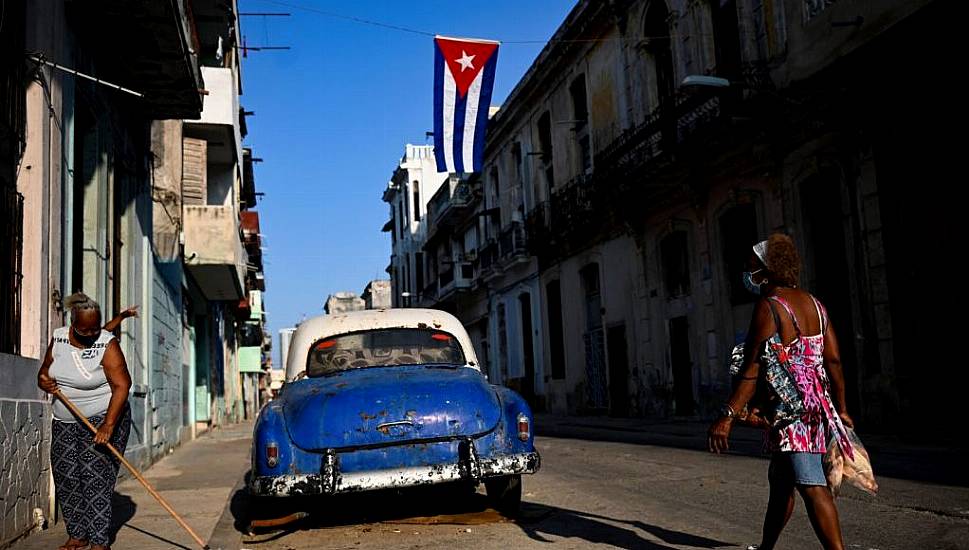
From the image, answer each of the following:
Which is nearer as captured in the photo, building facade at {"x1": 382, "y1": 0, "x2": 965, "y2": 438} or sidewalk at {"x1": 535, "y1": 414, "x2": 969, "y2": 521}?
sidewalk at {"x1": 535, "y1": 414, "x2": 969, "y2": 521}

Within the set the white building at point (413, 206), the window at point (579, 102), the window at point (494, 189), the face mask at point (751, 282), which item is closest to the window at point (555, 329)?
the window at point (579, 102)

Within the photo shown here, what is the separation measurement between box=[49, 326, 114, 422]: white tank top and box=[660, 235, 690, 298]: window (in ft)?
52.0

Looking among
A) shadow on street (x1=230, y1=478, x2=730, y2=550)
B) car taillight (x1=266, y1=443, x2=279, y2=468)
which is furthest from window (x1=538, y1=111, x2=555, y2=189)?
car taillight (x1=266, y1=443, x2=279, y2=468)

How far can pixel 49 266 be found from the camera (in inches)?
292

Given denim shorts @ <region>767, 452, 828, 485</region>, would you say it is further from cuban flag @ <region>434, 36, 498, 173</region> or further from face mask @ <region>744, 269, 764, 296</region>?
cuban flag @ <region>434, 36, 498, 173</region>

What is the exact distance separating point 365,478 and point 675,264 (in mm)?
15781

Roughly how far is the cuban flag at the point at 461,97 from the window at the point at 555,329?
494 inches

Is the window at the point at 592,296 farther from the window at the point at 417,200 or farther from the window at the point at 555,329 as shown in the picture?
the window at the point at 417,200

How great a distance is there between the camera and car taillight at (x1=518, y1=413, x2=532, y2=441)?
6414 mm

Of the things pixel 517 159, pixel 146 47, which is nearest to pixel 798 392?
pixel 146 47

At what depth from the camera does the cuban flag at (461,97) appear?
14750 mm

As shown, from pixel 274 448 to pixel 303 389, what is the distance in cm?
86

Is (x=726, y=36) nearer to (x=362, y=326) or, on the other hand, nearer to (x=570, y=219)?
A: (x=570, y=219)

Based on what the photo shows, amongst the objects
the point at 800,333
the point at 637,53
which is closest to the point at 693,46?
the point at 637,53
